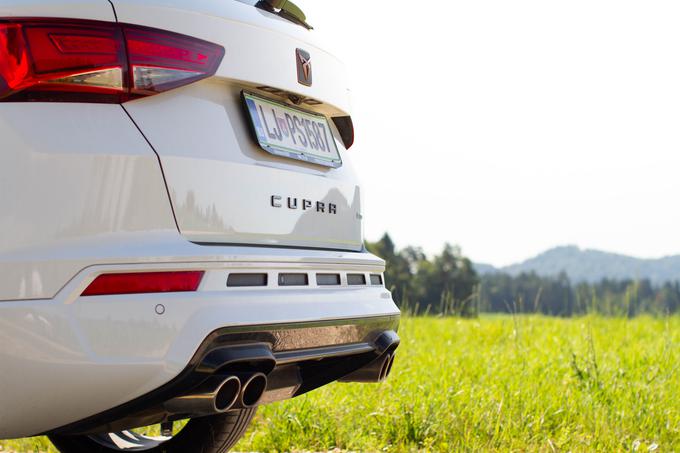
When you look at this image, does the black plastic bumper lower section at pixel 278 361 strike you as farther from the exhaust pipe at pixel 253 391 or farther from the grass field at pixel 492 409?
the grass field at pixel 492 409

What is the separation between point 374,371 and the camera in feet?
11.0

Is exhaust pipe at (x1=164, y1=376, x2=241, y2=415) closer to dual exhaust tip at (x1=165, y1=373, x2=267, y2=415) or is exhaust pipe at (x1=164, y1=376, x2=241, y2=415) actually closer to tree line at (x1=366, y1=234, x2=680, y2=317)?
dual exhaust tip at (x1=165, y1=373, x2=267, y2=415)

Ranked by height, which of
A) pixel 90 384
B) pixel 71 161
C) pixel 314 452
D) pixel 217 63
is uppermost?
pixel 217 63

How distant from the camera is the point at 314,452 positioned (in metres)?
4.49

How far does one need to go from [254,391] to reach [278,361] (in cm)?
13

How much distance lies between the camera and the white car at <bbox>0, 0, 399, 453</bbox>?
8.05 ft

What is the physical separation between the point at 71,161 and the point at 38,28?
1.37 ft

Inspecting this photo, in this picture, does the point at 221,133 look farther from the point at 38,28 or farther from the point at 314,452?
the point at 314,452

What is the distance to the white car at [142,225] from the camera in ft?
8.05

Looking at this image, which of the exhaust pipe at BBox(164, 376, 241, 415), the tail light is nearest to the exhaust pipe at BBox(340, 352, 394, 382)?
the exhaust pipe at BBox(164, 376, 241, 415)

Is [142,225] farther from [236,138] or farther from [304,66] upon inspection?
[304,66]

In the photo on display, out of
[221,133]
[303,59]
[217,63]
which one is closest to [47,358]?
[221,133]

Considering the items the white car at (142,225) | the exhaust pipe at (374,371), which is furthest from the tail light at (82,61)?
the exhaust pipe at (374,371)

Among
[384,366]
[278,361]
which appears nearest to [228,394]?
[278,361]
